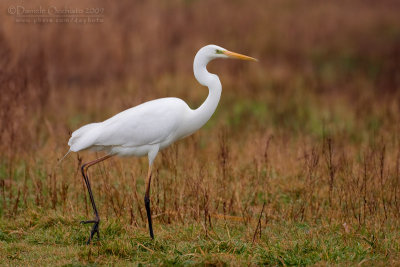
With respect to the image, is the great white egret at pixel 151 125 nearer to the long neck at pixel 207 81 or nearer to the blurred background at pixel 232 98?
the long neck at pixel 207 81

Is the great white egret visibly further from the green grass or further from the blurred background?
the blurred background

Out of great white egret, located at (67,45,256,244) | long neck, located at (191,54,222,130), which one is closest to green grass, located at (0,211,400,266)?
great white egret, located at (67,45,256,244)

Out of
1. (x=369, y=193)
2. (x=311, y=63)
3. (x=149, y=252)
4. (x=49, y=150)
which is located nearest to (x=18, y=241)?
(x=149, y=252)

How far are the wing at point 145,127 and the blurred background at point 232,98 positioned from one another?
94cm

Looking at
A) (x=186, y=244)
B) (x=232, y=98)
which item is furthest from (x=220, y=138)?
(x=232, y=98)

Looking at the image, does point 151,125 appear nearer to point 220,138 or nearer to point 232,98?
point 220,138

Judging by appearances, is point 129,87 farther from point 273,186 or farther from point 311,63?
point 273,186

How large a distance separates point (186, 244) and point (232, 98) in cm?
751

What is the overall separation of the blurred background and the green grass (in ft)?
1.31

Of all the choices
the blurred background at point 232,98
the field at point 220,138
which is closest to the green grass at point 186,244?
the field at point 220,138

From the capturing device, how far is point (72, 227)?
5844 millimetres

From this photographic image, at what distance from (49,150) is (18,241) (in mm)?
2566

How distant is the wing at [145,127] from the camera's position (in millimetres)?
5520

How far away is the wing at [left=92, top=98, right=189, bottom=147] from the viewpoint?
5520 millimetres
